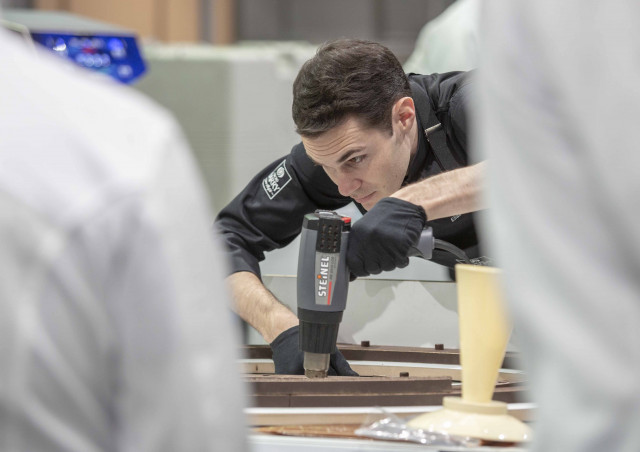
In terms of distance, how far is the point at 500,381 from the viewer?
4.49ft

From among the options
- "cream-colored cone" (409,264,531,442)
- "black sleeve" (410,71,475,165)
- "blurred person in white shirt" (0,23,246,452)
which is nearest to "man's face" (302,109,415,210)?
"black sleeve" (410,71,475,165)

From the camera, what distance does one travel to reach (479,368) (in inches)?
41.1

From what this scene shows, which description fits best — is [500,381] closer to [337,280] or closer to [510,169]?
[337,280]

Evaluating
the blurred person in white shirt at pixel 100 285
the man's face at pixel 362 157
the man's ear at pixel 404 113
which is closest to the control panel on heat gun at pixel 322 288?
the man's face at pixel 362 157

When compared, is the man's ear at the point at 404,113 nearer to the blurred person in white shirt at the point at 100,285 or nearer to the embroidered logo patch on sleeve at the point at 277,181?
the embroidered logo patch on sleeve at the point at 277,181

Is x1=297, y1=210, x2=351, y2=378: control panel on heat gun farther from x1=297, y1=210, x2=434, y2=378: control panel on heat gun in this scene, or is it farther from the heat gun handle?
Result: the heat gun handle

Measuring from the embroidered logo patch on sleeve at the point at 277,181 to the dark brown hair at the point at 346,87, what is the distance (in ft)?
0.77

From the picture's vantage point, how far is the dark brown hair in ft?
6.48

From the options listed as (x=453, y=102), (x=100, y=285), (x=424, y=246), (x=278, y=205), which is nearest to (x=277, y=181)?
(x=278, y=205)

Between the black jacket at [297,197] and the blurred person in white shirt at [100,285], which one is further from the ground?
the black jacket at [297,197]

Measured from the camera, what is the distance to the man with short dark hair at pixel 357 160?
184 cm

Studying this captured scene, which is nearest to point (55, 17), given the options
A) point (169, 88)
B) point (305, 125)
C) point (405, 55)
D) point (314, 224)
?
point (169, 88)

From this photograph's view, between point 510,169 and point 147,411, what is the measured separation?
0.80ft

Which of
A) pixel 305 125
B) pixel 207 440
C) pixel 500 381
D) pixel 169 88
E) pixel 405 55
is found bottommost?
pixel 500 381
